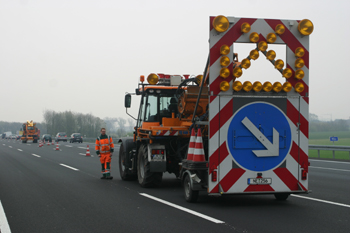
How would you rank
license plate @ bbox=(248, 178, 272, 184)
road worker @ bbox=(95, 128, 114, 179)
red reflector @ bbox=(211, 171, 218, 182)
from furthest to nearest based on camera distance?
road worker @ bbox=(95, 128, 114, 179), license plate @ bbox=(248, 178, 272, 184), red reflector @ bbox=(211, 171, 218, 182)

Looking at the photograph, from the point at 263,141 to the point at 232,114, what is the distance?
30.2 inches

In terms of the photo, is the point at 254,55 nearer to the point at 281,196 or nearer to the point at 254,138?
the point at 254,138

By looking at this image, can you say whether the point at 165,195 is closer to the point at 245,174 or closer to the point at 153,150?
the point at 153,150

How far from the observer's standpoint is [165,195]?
10.5m

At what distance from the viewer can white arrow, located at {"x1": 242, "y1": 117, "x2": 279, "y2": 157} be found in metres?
8.30

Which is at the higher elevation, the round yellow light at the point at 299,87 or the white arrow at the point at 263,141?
the round yellow light at the point at 299,87

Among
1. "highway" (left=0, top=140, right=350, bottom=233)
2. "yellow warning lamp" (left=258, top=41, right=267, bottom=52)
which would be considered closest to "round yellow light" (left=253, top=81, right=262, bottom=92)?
"yellow warning lamp" (left=258, top=41, right=267, bottom=52)

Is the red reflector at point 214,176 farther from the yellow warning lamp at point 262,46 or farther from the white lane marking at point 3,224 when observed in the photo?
the white lane marking at point 3,224

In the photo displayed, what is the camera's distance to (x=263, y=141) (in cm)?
830

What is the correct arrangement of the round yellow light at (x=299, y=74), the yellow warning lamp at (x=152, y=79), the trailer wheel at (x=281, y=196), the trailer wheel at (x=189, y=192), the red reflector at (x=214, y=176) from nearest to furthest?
the red reflector at (x=214, y=176) → the round yellow light at (x=299, y=74) → the trailer wheel at (x=189, y=192) → the trailer wheel at (x=281, y=196) → the yellow warning lamp at (x=152, y=79)

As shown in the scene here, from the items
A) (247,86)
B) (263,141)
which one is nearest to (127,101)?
Result: (247,86)

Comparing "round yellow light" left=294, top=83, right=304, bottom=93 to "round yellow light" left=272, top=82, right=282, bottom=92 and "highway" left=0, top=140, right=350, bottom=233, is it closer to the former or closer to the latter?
"round yellow light" left=272, top=82, right=282, bottom=92

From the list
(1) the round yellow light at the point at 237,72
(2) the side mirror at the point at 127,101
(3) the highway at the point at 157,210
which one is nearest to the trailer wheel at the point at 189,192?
(3) the highway at the point at 157,210

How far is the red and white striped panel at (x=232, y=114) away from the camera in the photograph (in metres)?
8.25
